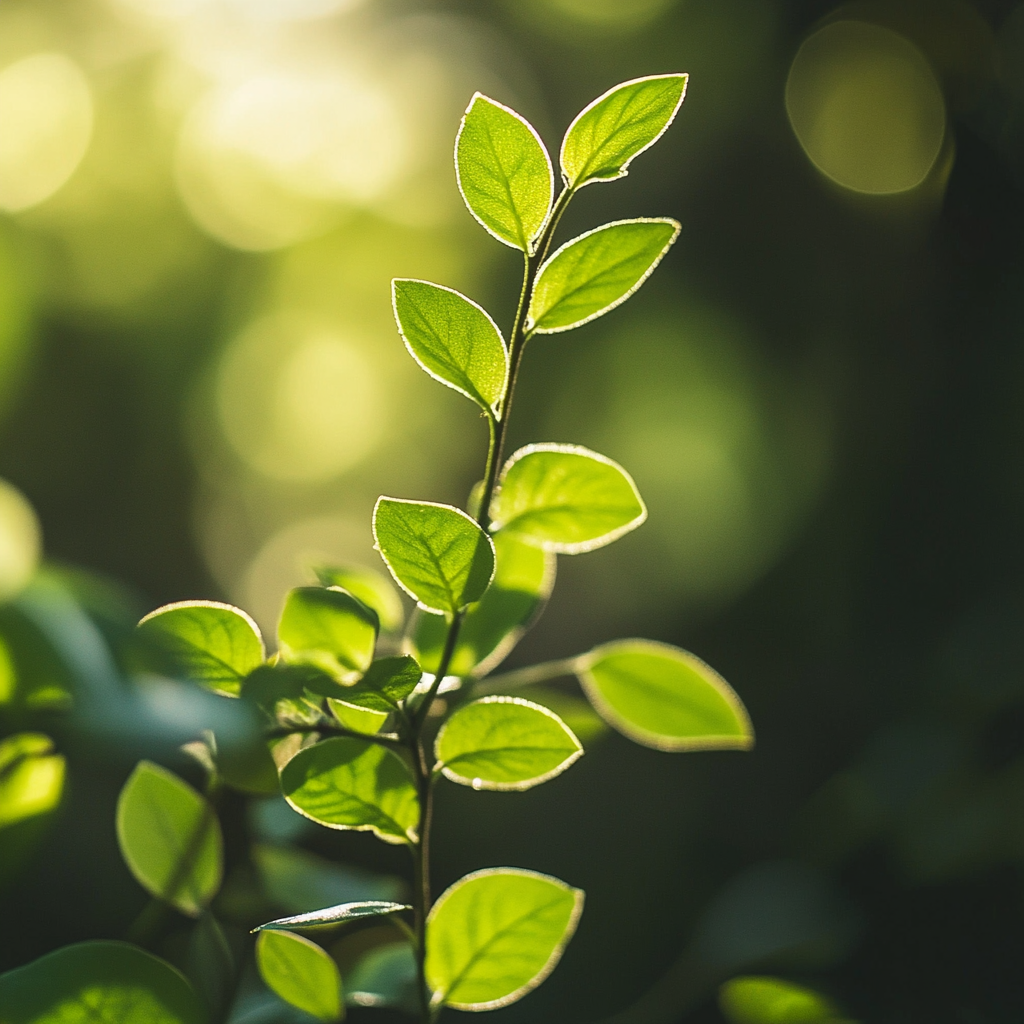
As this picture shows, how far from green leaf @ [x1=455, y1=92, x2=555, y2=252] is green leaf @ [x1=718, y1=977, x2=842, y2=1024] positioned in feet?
0.96

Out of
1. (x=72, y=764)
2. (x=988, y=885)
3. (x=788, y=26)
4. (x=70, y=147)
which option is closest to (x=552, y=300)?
(x=72, y=764)

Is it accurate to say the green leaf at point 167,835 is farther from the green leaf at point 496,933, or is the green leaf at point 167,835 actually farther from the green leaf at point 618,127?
the green leaf at point 618,127

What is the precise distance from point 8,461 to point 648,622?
805 mm

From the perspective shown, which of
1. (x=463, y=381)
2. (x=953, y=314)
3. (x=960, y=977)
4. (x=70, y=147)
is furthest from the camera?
(x=70, y=147)

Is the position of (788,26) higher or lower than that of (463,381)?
higher

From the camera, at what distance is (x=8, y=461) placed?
1.04 metres

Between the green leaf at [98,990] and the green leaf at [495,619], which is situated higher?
the green leaf at [495,619]

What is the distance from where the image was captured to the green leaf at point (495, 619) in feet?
0.83

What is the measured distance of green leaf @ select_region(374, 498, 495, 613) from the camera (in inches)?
7.2

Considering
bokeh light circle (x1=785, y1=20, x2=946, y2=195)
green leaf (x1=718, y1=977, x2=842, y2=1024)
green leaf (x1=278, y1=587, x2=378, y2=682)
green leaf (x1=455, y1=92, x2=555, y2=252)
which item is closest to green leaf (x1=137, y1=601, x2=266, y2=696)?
green leaf (x1=278, y1=587, x2=378, y2=682)

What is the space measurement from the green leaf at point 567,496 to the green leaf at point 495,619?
0.09ft

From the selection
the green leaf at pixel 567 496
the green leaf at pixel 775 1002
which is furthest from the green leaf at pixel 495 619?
the green leaf at pixel 775 1002

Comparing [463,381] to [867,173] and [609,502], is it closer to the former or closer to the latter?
[609,502]

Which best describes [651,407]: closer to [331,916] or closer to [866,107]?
[866,107]
